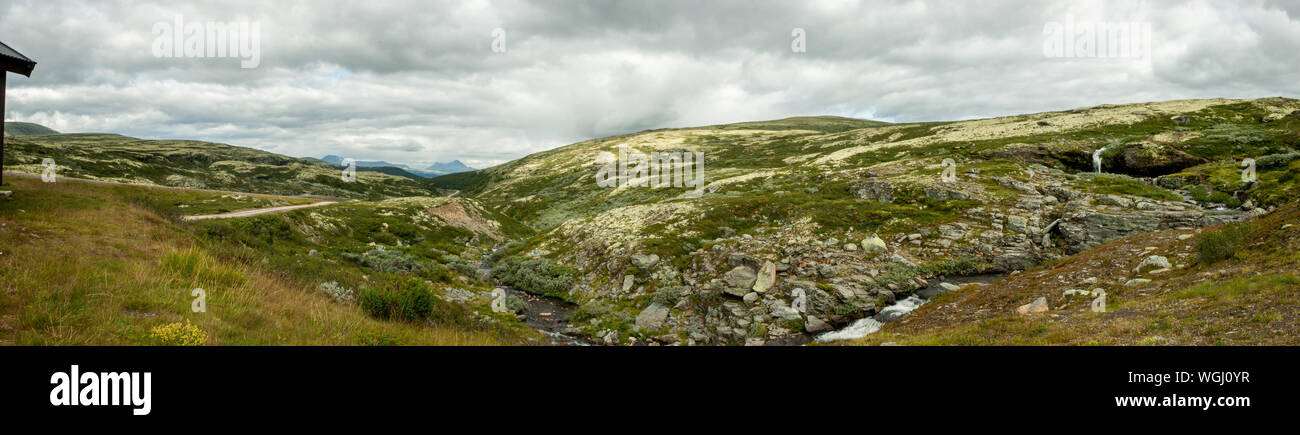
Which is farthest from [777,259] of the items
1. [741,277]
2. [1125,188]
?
[1125,188]

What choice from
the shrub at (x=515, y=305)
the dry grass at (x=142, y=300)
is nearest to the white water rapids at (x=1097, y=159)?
the shrub at (x=515, y=305)

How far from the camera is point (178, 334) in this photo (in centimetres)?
734

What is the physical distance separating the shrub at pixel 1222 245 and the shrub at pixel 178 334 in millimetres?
28363

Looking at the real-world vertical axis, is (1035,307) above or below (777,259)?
below

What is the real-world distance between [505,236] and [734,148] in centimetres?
11038

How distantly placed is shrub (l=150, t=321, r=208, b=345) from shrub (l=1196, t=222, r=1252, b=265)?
1117 inches

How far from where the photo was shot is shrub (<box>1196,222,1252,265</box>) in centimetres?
1586

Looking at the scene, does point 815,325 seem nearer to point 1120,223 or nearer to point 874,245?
point 874,245

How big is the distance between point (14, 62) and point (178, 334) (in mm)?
19690

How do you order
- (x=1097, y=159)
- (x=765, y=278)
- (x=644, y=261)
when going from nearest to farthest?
1. (x=765, y=278)
2. (x=644, y=261)
3. (x=1097, y=159)

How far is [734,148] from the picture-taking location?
157 m

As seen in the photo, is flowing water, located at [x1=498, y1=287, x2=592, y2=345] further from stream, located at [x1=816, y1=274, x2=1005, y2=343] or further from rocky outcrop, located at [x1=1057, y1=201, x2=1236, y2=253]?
rocky outcrop, located at [x1=1057, y1=201, x2=1236, y2=253]
